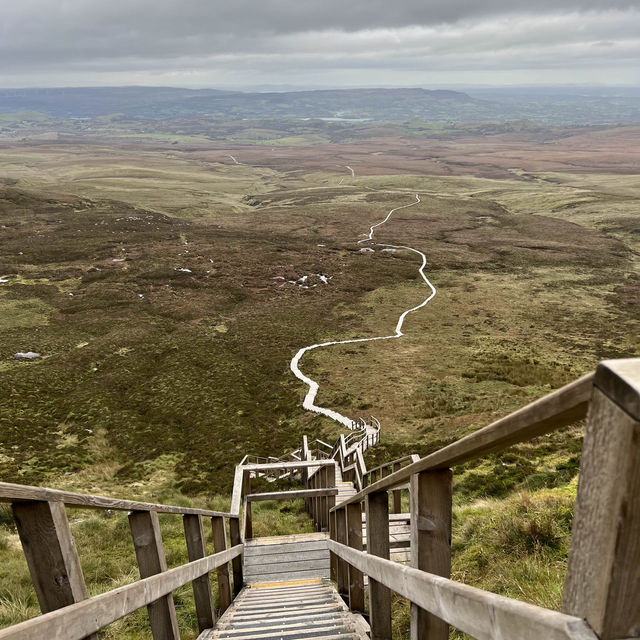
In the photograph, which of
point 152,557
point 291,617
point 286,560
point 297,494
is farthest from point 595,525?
point 297,494

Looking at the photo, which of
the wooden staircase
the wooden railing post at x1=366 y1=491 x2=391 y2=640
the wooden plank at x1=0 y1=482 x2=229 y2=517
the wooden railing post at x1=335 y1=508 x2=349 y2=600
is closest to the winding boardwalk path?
the wooden railing post at x1=335 y1=508 x2=349 y2=600

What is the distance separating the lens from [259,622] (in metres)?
5.50

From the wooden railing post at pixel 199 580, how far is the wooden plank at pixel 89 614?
188 cm

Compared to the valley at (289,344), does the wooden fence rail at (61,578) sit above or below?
above

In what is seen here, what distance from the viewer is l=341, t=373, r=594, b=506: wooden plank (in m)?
1.18

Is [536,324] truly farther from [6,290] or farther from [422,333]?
[6,290]

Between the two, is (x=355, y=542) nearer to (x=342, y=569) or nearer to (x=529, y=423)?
(x=342, y=569)

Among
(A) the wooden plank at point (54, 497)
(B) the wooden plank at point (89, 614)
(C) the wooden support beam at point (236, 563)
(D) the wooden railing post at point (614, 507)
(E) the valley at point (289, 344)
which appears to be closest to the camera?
(D) the wooden railing post at point (614, 507)

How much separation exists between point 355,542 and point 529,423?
4.36m

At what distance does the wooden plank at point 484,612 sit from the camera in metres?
1.11

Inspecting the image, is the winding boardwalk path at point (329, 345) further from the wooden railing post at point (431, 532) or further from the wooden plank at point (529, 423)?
the wooden plank at point (529, 423)

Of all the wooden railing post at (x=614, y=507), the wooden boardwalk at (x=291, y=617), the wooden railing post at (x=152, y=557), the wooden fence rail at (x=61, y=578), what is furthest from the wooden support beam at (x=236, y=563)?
the wooden railing post at (x=614, y=507)

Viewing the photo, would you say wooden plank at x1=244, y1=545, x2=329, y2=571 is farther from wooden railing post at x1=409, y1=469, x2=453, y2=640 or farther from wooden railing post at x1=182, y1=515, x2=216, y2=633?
wooden railing post at x1=409, y1=469, x2=453, y2=640

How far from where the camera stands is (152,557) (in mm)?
3484
